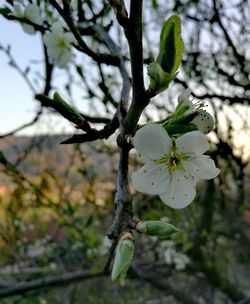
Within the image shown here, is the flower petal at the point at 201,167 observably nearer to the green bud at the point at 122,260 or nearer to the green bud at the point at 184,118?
the green bud at the point at 184,118

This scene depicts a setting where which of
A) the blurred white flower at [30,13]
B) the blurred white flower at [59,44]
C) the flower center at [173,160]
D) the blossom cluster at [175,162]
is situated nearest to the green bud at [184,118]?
the blossom cluster at [175,162]

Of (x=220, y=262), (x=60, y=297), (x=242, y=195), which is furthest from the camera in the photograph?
(x=60, y=297)

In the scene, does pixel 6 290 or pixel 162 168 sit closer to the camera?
pixel 162 168

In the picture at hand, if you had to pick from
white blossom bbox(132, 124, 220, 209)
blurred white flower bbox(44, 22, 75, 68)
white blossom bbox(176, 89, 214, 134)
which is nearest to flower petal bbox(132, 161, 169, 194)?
white blossom bbox(132, 124, 220, 209)

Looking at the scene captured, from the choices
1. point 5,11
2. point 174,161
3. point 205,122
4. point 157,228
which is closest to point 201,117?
point 205,122

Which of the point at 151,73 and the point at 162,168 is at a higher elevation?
the point at 151,73

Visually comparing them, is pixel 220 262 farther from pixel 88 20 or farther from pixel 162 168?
pixel 162 168

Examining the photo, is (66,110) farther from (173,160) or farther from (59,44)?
(59,44)

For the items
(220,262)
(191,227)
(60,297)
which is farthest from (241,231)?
(60,297)
